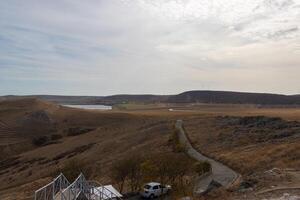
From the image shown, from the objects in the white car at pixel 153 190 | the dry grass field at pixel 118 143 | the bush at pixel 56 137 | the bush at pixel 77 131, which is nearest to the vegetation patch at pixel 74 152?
the dry grass field at pixel 118 143

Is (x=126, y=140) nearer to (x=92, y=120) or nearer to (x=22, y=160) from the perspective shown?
(x=22, y=160)

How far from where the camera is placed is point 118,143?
78562 millimetres

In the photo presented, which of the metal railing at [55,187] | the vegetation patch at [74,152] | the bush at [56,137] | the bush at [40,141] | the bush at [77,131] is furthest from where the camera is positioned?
the bush at [77,131]

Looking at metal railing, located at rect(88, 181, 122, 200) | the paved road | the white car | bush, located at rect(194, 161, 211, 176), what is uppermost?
bush, located at rect(194, 161, 211, 176)

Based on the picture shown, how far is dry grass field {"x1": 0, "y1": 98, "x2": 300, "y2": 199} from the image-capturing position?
43656mm

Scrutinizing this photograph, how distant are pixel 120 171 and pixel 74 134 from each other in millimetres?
81828

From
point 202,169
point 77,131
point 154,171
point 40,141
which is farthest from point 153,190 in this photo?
point 77,131

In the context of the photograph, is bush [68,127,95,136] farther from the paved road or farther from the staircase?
the staircase

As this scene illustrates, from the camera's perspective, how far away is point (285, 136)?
5297 centimetres

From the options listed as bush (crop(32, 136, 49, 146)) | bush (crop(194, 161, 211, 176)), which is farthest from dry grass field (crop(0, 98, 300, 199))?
bush (crop(194, 161, 211, 176))

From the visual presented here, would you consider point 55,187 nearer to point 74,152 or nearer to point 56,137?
point 74,152

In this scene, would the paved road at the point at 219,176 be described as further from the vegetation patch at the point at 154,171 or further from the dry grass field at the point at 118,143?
the vegetation patch at the point at 154,171

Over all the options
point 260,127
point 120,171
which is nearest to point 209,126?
point 260,127

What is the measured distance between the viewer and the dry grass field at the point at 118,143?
4366cm
